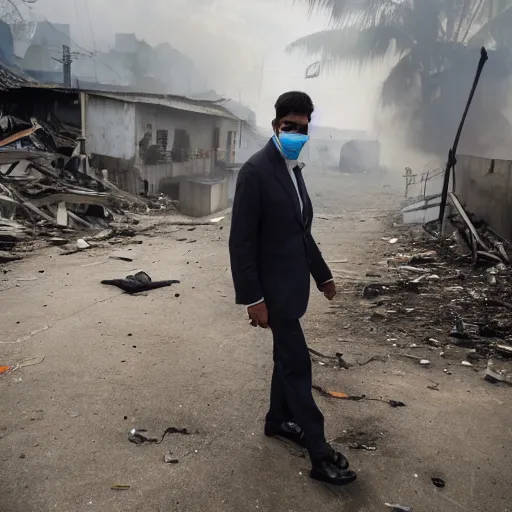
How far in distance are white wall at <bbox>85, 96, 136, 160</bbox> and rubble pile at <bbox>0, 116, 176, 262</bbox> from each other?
196 centimetres

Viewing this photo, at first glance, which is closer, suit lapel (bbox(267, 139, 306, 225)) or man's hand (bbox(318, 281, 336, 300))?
suit lapel (bbox(267, 139, 306, 225))

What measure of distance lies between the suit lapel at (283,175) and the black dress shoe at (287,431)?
46.9 inches

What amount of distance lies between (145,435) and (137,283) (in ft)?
10.4

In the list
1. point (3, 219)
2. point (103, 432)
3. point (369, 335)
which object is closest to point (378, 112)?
point (3, 219)

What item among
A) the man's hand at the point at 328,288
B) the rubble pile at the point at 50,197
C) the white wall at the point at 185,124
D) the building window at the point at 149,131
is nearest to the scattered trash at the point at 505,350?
the man's hand at the point at 328,288

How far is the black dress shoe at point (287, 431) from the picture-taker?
260 centimetres

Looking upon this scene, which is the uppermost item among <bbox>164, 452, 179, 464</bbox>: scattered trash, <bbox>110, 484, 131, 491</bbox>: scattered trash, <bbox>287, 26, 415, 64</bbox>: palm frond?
<bbox>287, 26, 415, 64</bbox>: palm frond

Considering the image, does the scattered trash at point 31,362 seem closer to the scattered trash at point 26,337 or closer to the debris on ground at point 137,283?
the scattered trash at point 26,337

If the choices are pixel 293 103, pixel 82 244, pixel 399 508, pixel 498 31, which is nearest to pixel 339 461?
pixel 399 508

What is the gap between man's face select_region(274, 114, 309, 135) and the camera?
2.31 meters

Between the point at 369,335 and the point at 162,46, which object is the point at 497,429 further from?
the point at 162,46

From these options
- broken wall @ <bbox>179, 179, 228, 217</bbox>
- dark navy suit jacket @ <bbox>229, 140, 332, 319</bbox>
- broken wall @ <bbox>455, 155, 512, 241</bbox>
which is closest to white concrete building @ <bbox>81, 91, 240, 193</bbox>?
broken wall @ <bbox>179, 179, 228, 217</bbox>

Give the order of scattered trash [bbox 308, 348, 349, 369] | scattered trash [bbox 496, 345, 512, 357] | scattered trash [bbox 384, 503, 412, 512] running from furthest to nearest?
scattered trash [bbox 496, 345, 512, 357] → scattered trash [bbox 308, 348, 349, 369] → scattered trash [bbox 384, 503, 412, 512]

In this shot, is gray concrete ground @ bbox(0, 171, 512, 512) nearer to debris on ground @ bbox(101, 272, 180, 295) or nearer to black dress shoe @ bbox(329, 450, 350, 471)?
black dress shoe @ bbox(329, 450, 350, 471)
